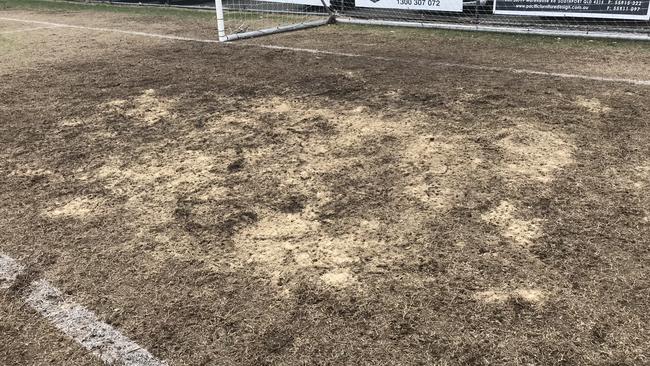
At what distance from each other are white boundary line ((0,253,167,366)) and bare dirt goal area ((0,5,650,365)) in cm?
5

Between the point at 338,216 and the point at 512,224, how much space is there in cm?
113

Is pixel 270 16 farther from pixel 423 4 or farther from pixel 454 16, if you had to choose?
pixel 454 16

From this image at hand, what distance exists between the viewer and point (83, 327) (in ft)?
8.43

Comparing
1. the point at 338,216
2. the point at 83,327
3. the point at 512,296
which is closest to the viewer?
the point at 83,327

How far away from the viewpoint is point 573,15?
8625 mm

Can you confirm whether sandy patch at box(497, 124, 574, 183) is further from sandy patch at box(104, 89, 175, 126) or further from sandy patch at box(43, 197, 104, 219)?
sandy patch at box(104, 89, 175, 126)

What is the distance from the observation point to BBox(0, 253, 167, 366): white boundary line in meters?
2.38

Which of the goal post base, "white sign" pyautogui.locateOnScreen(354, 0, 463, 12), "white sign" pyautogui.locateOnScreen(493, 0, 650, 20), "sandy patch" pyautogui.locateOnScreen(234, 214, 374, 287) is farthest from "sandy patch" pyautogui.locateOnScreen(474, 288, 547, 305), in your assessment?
"white sign" pyautogui.locateOnScreen(354, 0, 463, 12)

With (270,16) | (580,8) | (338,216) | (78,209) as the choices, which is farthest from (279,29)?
(338,216)

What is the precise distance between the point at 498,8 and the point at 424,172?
6565 mm

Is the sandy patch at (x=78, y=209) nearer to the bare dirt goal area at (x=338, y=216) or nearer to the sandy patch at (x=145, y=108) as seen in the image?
the bare dirt goal area at (x=338, y=216)

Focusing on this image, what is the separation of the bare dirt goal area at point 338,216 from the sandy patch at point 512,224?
2cm

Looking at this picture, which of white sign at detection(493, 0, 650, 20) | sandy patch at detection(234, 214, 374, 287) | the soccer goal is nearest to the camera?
sandy patch at detection(234, 214, 374, 287)

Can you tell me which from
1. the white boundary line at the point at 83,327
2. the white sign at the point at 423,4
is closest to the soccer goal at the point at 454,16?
the white sign at the point at 423,4
